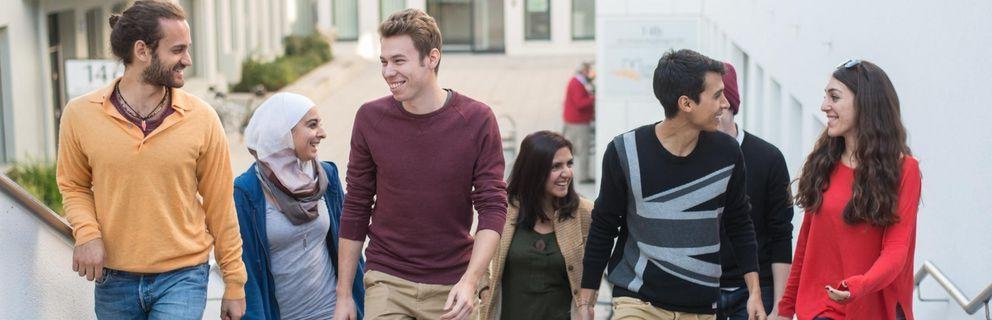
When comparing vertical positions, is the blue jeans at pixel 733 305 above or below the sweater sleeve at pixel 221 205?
below

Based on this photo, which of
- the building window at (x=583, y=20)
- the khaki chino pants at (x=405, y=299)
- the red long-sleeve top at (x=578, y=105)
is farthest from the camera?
the building window at (x=583, y=20)

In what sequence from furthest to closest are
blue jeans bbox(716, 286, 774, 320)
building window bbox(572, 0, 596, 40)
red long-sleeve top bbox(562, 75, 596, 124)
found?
1. building window bbox(572, 0, 596, 40)
2. red long-sleeve top bbox(562, 75, 596, 124)
3. blue jeans bbox(716, 286, 774, 320)

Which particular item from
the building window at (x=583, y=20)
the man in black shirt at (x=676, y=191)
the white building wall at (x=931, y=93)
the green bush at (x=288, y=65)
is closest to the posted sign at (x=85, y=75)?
the white building wall at (x=931, y=93)

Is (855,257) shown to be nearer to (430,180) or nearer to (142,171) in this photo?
(430,180)

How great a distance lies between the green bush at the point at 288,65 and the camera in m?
36.8

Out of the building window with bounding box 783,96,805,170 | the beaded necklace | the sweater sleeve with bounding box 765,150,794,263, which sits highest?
the beaded necklace

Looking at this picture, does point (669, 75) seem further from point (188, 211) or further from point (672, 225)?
point (188, 211)

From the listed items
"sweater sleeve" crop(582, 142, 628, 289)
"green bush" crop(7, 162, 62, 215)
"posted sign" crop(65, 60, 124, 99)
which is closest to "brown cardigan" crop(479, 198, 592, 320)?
"sweater sleeve" crop(582, 142, 628, 289)

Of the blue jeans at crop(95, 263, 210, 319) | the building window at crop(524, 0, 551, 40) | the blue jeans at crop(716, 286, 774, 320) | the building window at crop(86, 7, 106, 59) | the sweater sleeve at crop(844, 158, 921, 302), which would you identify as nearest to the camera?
the sweater sleeve at crop(844, 158, 921, 302)

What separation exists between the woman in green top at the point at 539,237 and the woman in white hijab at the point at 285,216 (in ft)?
2.61

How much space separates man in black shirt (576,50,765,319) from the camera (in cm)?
563

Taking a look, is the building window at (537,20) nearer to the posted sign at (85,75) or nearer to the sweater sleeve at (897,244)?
the posted sign at (85,75)

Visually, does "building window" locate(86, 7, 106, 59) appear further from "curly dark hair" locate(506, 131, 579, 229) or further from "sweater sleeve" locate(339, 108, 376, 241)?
"sweater sleeve" locate(339, 108, 376, 241)

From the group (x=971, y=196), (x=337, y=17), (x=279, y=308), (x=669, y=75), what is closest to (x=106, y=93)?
(x=279, y=308)
